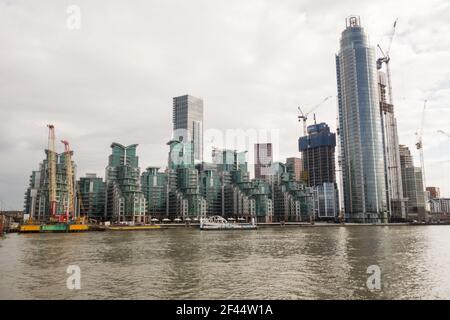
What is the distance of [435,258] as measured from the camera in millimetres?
62750

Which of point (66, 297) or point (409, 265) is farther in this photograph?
point (409, 265)

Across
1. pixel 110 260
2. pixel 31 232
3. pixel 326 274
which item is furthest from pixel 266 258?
pixel 31 232

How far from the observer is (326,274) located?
45688 millimetres

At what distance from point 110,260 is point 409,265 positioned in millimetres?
44937

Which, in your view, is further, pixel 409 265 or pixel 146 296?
pixel 409 265

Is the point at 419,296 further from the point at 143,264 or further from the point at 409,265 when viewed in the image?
the point at 143,264
